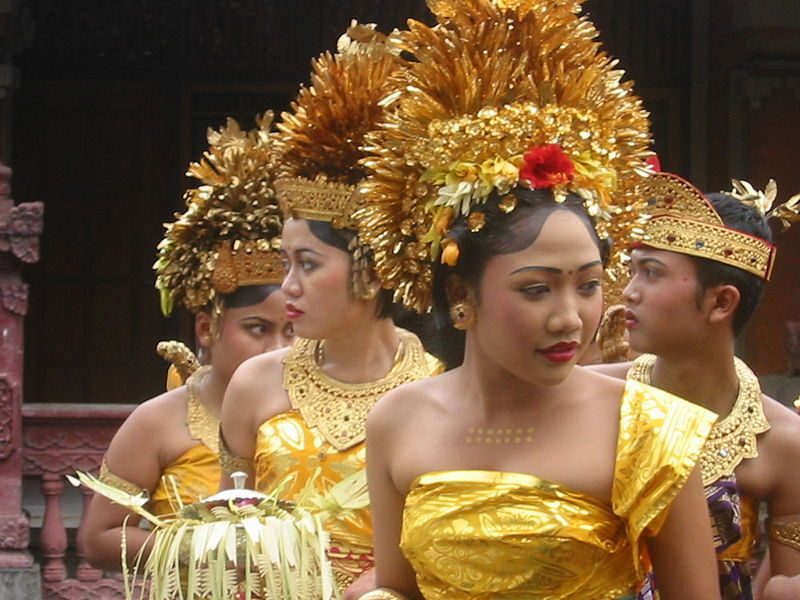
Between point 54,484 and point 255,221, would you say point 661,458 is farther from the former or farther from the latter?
point 54,484

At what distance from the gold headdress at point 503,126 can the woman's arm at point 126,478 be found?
1680 mm

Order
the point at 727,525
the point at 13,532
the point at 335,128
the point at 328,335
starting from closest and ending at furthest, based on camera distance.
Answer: the point at 727,525 < the point at 335,128 < the point at 328,335 < the point at 13,532

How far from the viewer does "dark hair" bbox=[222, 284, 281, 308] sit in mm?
4887

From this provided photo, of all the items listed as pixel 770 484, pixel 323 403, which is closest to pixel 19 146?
pixel 323 403

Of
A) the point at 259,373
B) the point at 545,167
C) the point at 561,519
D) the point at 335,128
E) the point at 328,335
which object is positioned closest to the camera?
the point at 561,519

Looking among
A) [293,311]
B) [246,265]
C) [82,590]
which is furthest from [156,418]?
[82,590]

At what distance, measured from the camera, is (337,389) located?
169 inches

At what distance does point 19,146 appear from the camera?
1087cm

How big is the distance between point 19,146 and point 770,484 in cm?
770

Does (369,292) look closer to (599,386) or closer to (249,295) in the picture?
(249,295)

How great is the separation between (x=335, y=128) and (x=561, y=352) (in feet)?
3.92

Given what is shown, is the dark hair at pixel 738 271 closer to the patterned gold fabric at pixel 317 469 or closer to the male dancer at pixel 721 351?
the male dancer at pixel 721 351

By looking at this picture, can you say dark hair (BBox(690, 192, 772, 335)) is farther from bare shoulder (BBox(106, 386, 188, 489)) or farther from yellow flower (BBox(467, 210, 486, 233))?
bare shoulder (BBox(106, 386, 188, 489))

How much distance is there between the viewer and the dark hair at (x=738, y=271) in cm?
398
